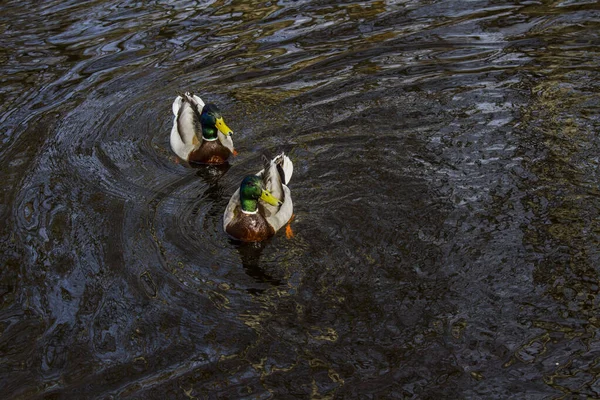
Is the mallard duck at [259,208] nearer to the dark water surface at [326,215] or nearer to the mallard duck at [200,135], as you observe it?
the dark water surface at [326,215]

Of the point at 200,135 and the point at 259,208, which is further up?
the point at 200,135

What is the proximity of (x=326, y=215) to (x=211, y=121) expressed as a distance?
2171mm

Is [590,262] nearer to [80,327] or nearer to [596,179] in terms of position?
[596,179]

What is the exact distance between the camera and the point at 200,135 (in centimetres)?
903

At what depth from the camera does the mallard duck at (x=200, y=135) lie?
8820mm

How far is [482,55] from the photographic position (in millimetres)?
10148

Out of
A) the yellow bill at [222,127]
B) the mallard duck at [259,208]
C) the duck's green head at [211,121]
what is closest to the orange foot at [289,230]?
the mallard duck at [259,208]

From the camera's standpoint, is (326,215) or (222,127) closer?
(326,215)

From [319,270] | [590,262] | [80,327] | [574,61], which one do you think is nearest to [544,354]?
[590,262]

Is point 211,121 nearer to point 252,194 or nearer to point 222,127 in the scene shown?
point 222,127

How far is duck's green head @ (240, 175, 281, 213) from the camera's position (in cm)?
736

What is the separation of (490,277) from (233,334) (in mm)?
2091

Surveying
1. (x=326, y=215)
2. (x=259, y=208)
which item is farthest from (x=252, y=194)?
(x=326, y=215)

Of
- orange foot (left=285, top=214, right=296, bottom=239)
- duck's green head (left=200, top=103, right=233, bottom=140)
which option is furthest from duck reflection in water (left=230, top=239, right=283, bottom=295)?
duck's green head (left=200, top=103, right=233, bottom=140)
